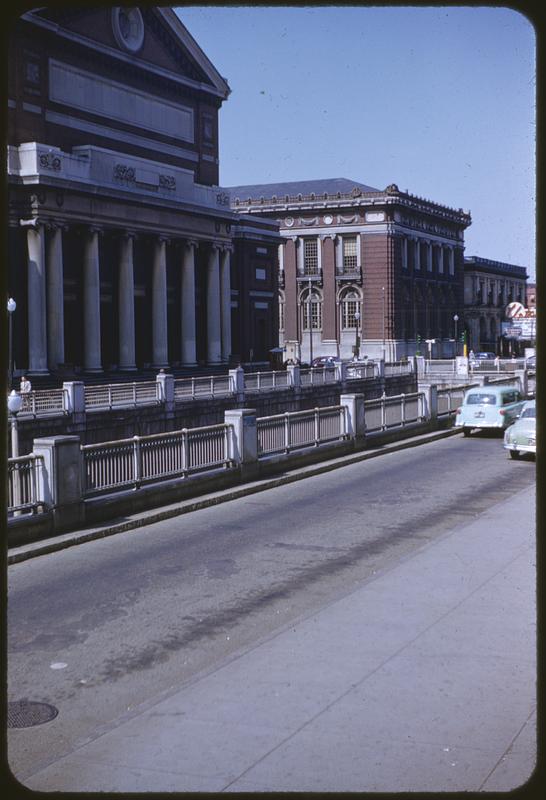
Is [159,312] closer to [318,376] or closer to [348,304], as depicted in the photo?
[318,376]

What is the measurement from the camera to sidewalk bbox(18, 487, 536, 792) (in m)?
6.64

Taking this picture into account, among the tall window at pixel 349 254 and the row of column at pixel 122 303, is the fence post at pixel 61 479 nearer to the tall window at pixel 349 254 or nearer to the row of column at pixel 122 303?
the row of column at pixel 122 303

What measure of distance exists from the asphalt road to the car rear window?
10.0m

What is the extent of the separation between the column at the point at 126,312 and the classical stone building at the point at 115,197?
0.08 metres

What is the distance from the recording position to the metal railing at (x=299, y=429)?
23.4m

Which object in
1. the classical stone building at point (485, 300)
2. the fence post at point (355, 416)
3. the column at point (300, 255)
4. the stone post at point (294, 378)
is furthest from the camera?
the classical stone building at point (485, 300)

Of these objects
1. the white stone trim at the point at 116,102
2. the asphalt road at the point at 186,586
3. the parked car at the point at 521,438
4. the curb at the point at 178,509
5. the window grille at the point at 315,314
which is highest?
the white stone trim at the point at 116,102

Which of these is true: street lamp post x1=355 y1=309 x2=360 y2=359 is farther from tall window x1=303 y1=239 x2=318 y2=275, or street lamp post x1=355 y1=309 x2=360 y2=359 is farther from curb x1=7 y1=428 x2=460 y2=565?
curb x1=7 y1=428 x2=460 y2=565

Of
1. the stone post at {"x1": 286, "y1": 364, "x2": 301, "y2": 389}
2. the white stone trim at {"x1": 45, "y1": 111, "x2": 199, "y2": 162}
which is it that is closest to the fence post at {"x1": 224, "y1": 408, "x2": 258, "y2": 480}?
the stone post at {"x1": 286, "y1": 364, "x2": 301, "y2": 389}

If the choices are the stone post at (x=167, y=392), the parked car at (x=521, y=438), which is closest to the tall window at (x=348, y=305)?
the stone post at (x=167, y=392)

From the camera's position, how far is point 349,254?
100 m

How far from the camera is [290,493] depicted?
21297mm

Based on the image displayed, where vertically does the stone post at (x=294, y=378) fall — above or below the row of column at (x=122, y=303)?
below

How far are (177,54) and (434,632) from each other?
2296 inches
